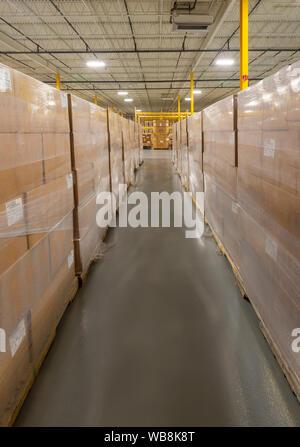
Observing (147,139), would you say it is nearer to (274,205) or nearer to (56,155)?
(56,155)

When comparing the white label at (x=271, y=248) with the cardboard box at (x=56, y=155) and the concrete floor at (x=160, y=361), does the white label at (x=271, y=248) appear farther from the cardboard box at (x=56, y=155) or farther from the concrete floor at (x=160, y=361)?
the cardboard box at (x=56, y=155)

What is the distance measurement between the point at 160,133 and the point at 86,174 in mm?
21634

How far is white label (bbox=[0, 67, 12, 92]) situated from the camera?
62.6 inches

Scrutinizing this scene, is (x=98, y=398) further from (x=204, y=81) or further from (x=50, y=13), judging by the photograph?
→ (x=204, y=81)

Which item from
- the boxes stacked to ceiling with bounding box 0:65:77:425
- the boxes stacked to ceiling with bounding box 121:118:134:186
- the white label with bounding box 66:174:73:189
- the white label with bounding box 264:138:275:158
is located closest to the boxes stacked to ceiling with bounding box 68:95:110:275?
the white label with bounding box 66:174:73:189

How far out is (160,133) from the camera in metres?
24.2

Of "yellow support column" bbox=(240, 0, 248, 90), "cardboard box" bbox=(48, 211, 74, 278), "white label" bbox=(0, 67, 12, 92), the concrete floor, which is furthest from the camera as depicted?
"yellow support column" bbox=(240, 0, 248, 90)

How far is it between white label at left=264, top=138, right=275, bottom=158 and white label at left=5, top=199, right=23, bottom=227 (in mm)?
1500

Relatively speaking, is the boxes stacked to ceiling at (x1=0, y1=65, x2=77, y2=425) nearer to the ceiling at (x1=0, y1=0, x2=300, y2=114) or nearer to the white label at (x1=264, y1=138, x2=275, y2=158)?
the white label at (x1=264, y1=138, x2=275, y2=158)

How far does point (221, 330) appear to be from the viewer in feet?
7.91
